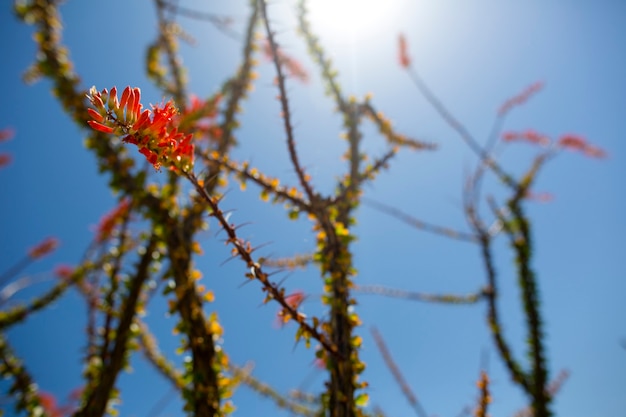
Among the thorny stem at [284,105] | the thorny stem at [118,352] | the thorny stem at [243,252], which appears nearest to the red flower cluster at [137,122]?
the thorny stem at [243,252]

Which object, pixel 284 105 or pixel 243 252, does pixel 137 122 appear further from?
pixel 284 105

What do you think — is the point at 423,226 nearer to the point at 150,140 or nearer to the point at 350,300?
the point at 350,300

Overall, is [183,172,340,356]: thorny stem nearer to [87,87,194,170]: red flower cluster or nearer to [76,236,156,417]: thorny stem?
[87,87,194,170]: red flower cluster

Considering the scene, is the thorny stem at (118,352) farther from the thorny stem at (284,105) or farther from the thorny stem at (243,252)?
the thorny stem at (243,252)

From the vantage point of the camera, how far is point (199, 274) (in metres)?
2.47

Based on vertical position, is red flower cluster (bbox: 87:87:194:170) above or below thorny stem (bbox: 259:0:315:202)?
below

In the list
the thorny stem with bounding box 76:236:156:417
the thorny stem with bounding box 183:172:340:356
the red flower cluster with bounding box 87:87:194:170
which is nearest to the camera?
the red flower cluster with bounding box 87:87:194:170

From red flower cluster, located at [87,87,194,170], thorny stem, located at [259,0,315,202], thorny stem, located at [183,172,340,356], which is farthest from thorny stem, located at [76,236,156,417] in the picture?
red flower cluster, located at [87,87,194,170]

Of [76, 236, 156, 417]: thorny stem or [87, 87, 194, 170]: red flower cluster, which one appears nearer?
[87, 87, 194, 170]: red flower cluster

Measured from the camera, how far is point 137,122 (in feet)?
2.54

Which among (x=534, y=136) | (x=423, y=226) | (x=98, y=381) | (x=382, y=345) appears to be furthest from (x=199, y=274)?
(x=534, y=136)

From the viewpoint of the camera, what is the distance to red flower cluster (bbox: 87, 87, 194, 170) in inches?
29.3

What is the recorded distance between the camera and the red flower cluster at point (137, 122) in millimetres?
744

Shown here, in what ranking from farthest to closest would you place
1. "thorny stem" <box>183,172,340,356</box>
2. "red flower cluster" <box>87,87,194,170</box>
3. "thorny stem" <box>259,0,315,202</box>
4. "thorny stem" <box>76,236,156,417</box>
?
1. "thorny stem" <box>76,236,156,417</box>
2. "thorny stem" <box>259,0,315,202</box>
3. "thorny stem" <box>183,172,340,356</box>
4. "red flower cluster" <box>87,87,194,170</box>
